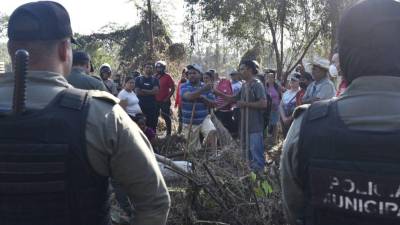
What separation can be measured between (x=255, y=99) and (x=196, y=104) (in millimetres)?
1043

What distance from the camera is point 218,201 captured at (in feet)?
11.8

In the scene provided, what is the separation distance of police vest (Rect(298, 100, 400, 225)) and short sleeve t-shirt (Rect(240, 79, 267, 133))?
4.46 meters

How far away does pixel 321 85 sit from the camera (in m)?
5.48

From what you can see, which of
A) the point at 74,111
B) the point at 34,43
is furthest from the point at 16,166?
the point at 34,43

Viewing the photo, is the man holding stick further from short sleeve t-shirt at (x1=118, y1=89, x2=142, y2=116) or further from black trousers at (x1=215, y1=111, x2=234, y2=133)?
short sleeve t-shirt at (x1=118, y1=89, x2=142, y2=116)

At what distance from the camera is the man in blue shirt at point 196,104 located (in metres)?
6.69

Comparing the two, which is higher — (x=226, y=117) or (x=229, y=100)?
(x=229, y=100)

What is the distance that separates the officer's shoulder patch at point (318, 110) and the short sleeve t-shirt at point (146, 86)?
7020mm

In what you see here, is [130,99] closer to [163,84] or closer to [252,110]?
[163,84]

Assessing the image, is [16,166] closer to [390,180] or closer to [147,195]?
[147,195]

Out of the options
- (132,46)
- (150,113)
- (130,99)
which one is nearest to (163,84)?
(150,113)

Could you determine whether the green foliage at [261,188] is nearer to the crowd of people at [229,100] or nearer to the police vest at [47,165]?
the crowd of people at [229,100]

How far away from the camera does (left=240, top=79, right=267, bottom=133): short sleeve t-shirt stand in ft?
20.2

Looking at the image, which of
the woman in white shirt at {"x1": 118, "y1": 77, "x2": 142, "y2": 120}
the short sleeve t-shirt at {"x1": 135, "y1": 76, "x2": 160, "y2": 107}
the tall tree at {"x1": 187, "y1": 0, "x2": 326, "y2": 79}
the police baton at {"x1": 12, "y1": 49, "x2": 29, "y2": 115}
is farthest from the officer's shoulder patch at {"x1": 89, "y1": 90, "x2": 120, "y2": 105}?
the tall tree at {"x1": 187, "y1": 0, "x2": 326, "y2": 79}
